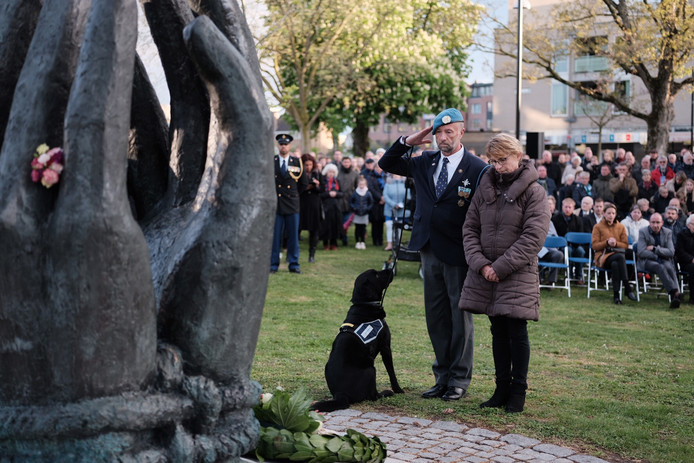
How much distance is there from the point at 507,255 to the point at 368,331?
1278 millimetres

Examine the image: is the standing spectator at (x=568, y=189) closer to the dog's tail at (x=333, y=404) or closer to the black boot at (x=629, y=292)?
the black boot at (x=629, y=292)

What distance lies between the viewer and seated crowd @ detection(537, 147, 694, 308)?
45.3 ft

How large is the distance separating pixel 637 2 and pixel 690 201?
39.6 ft

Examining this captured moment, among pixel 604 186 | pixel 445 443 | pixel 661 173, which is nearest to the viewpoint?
pixel 445 443

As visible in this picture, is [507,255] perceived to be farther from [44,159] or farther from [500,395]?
[44,159]

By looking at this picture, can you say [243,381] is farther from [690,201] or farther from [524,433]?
[690,201]

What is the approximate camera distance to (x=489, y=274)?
6.32 meters

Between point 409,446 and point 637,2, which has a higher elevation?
point 637,2

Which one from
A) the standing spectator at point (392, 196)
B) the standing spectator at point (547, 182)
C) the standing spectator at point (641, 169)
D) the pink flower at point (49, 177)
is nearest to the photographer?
the pink flower at point (49, 177)

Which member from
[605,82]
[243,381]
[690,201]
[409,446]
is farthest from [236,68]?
[605,82]

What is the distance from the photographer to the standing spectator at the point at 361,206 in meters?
19.5

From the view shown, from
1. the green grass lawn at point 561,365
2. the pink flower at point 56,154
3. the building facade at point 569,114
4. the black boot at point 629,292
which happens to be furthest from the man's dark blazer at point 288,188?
the building facade at point 569,114

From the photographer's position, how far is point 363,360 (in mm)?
6730

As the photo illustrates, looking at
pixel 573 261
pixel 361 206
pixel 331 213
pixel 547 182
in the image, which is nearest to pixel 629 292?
pixel 573 261
